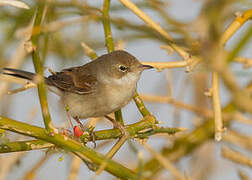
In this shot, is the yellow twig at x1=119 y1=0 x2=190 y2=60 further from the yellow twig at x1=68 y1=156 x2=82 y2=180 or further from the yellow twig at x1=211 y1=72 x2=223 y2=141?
the yellow twig at x1=68 y1=156 x2=82 y2=180

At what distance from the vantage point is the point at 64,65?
3.19m

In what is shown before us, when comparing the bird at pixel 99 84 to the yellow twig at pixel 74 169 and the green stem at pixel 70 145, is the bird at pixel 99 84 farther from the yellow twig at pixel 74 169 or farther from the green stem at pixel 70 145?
the green stem at pixel 70 145

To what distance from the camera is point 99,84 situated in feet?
12.4

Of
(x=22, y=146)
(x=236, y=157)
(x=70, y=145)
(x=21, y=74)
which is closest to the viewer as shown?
(x=70, y=145)

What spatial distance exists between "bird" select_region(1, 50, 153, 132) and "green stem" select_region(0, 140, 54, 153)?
144 centimetres

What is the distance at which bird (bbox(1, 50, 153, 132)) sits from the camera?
3399 mm

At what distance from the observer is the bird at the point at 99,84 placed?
11.2 ft

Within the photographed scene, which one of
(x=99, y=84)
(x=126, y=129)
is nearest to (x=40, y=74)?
(x=126, y=129)

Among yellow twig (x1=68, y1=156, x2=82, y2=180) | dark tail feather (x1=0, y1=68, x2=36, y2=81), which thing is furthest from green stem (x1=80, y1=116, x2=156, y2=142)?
dark tail feather (x1=0, y1=68, x2=36, y2=81)

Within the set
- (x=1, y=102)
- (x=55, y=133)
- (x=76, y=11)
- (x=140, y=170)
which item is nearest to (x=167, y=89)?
(x=76, y=11)

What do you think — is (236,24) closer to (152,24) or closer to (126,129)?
(152,24)

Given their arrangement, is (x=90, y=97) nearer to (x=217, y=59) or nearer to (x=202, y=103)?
(x=202, y=103)

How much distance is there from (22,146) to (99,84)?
2074mm

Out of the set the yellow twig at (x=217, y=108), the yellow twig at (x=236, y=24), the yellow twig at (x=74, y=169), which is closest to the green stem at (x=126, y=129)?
the yellow twig at (x=217, y=108)
